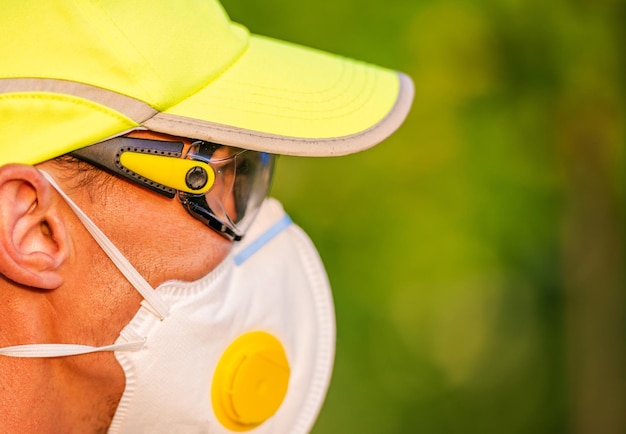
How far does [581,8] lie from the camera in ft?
18.7

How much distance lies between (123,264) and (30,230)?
21 centimetres

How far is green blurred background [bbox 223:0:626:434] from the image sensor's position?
561 centimetres

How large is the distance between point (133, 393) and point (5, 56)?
780mm

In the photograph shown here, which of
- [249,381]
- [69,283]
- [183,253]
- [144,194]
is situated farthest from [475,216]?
[69,283]

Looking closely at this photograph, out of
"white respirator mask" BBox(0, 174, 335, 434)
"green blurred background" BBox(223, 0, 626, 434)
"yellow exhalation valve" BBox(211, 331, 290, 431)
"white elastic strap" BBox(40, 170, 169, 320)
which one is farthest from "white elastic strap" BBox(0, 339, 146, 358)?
"green blurred background" BBox(223, 0, 626, 434)

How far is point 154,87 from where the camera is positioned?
1692 millimetres

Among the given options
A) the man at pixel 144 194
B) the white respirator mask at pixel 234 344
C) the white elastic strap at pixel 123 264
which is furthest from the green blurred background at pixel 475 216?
the white elastic strap at pixel 123 264

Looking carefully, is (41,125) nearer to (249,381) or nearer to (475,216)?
(249,381)

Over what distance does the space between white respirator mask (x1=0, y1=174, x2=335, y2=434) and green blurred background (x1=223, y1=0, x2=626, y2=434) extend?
129 inches

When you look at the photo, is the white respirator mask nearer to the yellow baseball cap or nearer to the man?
the man

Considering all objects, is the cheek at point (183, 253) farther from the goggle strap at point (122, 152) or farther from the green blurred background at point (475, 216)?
the green blurred background at point (475, 216)

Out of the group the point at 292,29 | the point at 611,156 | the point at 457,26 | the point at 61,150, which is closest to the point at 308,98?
the point at 61,150

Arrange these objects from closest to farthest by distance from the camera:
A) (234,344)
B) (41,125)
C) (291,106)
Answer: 1. (41,125)
2. (291,106)
3. (234,344)

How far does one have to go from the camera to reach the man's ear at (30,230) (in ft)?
5.38
